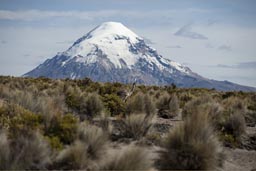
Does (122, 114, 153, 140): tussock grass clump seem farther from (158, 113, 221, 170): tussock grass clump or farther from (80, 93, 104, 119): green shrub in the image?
(80, 93, 104, 119): green shrub

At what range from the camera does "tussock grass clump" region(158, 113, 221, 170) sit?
9.70 metres

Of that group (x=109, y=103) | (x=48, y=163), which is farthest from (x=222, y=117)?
(x=48, y=163)

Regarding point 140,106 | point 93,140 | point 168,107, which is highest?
point 140,106

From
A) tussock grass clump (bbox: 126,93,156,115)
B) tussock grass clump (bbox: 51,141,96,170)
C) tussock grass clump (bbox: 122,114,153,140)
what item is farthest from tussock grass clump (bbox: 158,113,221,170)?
tussock grass clump (bbox: 126,93,156,115)

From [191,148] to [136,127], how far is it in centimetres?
357

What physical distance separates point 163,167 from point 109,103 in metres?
9.54

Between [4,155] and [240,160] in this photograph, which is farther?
[240,160]

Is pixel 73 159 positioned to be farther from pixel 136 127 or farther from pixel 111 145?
pixel 136 127

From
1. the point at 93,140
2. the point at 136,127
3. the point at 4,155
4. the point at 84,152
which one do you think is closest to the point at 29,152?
the point at 4,155

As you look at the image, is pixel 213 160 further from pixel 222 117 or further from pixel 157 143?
pixel 222 117

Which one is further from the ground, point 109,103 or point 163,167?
point 109,103

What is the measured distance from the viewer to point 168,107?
21.5 m

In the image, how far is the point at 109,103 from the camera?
19188 millimetres

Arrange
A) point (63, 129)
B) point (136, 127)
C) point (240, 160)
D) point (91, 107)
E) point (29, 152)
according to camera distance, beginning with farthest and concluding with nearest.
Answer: point (91, 107)
point (136, 127)
point (240, 160)
point (63, 129)
point (29, 152)
